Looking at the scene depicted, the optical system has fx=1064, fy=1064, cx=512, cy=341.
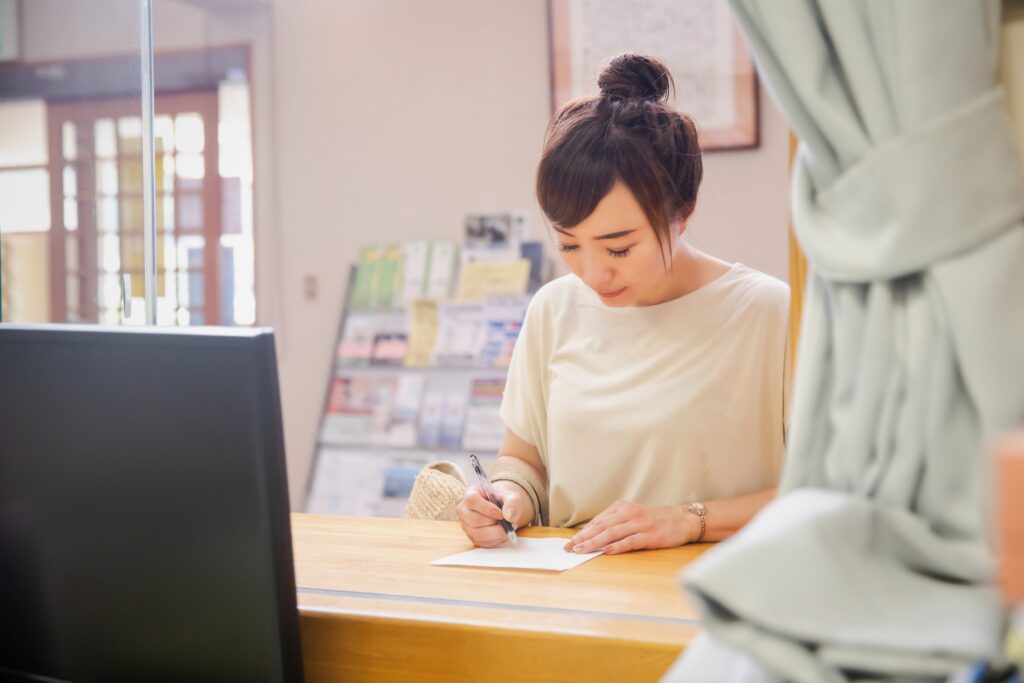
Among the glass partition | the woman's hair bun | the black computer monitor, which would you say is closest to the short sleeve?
the woman's hair bun

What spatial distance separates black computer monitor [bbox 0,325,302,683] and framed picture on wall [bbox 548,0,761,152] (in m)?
3.09

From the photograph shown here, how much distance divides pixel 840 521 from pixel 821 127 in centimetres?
34

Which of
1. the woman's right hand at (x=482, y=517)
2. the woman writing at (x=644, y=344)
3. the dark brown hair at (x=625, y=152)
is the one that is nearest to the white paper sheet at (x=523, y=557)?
the woman's right hand at (x=482, y=517)

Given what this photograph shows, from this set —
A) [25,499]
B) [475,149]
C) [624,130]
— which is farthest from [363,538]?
[475,149]

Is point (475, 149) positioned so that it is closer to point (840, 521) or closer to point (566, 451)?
point (566, 451)

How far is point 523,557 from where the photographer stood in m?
1.46

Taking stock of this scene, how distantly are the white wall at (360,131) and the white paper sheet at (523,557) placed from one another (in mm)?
2731

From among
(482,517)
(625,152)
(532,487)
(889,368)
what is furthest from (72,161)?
(889,368)

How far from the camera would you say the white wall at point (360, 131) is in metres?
4.38

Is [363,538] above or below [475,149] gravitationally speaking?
below

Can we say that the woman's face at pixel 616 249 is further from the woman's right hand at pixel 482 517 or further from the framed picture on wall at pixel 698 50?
the framed picture on wall at pixel 698 50

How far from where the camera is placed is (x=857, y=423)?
873mm

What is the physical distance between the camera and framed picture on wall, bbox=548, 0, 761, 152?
A: 12.9 ft

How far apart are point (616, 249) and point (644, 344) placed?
0.23 meters
